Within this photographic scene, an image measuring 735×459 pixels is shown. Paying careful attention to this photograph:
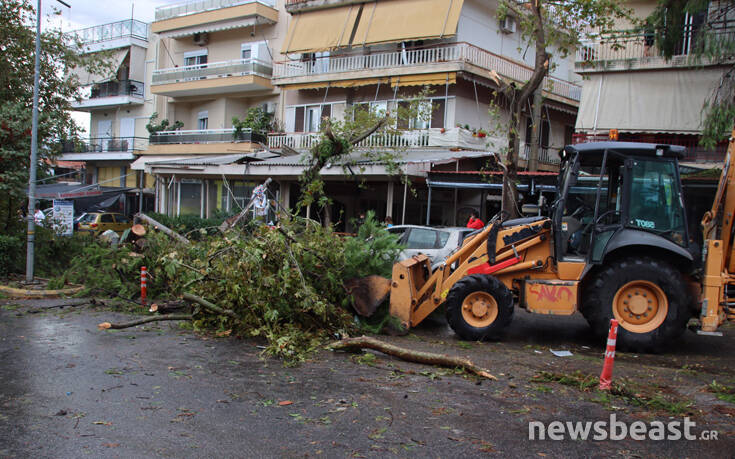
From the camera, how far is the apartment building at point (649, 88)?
58.8ft

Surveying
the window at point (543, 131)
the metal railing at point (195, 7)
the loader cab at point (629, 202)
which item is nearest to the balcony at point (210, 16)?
the metal railing at point (195, 7)

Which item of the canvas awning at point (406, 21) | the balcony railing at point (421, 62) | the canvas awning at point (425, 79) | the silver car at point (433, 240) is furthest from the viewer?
the balcony railing at point (421, 62)

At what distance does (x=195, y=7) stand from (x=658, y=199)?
91.0ft

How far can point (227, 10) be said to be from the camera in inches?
1115

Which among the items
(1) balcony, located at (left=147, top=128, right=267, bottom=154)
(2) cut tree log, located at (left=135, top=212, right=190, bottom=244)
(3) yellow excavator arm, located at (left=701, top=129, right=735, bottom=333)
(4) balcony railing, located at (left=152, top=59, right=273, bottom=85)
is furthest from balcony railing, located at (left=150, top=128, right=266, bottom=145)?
(3) yellow excavator arm, located at (left=701, top=129, right=735, bottom=333)

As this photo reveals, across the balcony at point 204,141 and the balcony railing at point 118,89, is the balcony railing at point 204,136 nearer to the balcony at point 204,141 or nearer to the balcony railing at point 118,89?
the balcony at point 204,141

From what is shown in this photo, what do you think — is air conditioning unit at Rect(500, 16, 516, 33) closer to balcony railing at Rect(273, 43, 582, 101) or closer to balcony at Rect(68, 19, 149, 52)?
balcony railing at Rect(273, 43, 582, 101)

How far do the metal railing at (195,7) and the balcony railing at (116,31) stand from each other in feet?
7.84

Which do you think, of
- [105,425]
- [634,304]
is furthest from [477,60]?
[105,425]

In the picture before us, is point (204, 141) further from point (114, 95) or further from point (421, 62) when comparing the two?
point (421, 62)

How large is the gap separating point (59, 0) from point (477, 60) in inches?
543

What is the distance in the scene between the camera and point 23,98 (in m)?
18.9

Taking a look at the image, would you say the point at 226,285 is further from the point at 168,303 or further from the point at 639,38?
the point at 639,38

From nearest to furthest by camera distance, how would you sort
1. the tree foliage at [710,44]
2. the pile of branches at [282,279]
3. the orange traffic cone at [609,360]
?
1. the orange traffic cone at [609,360]
2. the pile of branches at [282,279]
3. the tree foliage at [710,44]
